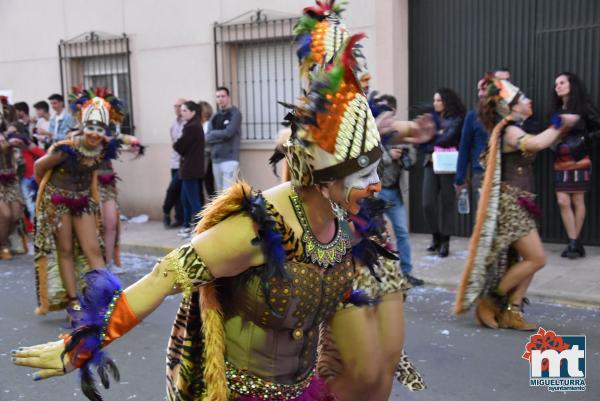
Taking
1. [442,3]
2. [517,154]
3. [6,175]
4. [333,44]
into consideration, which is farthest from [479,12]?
[6,175]

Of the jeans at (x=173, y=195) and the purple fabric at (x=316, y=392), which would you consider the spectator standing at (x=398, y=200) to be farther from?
the jeans at (x=173, y=195)

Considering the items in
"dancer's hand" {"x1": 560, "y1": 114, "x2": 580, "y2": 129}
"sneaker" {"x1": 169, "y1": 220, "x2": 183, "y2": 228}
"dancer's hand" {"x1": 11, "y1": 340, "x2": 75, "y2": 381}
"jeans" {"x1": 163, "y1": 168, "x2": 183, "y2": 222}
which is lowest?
"sneaker" {"x1": 169, "y1": 220, "x2": 183, "y2": 228}

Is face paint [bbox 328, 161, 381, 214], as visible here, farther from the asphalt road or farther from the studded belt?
the asphalt road

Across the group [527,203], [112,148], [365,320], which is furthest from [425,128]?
[112,148]

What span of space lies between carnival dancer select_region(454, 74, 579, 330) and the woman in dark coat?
5.10 metres

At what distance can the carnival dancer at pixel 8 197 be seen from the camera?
916 centimetres

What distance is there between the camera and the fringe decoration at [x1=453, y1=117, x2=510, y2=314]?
5.45 m

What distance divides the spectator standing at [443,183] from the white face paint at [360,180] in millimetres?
5535

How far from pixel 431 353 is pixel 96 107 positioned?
3236 mm

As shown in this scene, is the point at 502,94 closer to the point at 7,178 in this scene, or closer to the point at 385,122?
the point at 385,122

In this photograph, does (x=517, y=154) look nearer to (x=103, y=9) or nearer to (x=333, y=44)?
(x=333, y=44)

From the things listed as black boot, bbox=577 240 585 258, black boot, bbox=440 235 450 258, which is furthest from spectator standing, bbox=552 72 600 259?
black boot, bbox=440 235 450 258

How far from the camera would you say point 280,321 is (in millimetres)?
2537

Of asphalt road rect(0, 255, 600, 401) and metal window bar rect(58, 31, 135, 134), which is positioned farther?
metal window bar rect(58, 31, 135, 134)
